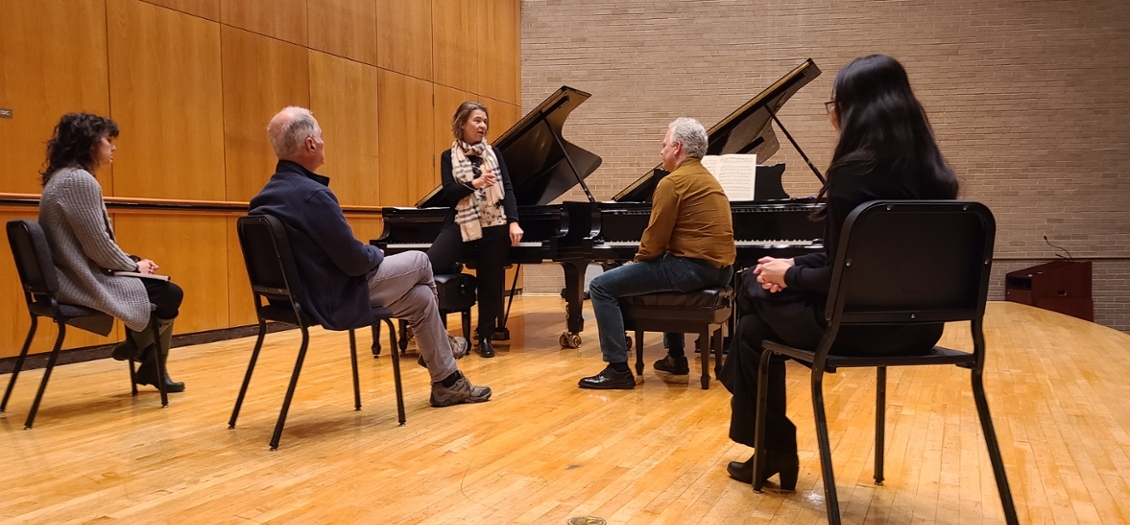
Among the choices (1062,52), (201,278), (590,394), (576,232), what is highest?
(1062,52)

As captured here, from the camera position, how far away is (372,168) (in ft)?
23.3

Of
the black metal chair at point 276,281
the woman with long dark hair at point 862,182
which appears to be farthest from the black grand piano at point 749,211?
the woman with long dark hair at point 862,182

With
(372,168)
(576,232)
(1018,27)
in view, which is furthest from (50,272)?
(1018,27)

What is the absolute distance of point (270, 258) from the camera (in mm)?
2857

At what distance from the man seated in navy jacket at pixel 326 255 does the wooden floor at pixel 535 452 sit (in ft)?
1.58

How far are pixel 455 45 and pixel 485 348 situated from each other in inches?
174

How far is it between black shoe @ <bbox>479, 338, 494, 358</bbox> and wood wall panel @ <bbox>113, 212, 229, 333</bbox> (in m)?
2.13

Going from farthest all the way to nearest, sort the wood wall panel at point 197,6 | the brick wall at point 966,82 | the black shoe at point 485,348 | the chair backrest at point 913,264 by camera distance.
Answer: the brick wall at point 966,82
the wood wall panel at point 197,6
the black shoe at point 485,348
the chair backrest at point 913,264

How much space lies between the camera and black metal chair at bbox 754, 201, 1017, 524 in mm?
1764

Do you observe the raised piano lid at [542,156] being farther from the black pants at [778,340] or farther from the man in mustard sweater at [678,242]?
the black pants at [778,340]

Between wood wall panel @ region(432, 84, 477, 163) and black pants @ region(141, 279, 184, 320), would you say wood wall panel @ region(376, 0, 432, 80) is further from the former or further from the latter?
black pants @ region(141, 279, 184, 320)

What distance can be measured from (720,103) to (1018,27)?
10.8 feet

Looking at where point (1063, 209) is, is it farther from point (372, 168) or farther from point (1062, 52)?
point (372, 168)

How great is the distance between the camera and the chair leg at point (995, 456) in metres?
1.84
